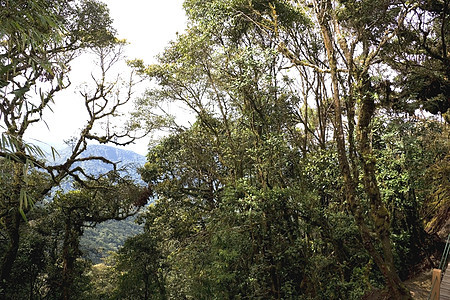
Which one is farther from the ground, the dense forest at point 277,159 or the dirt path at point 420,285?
the dense forest at point 277,159

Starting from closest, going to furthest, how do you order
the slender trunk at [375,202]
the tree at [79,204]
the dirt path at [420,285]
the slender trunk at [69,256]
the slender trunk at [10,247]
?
the slender trunk at [375,202]
the dirt path at [420,285]
the slender trunk at [10,247]
the slender trunk at [69,256]
the tree at [79,204]

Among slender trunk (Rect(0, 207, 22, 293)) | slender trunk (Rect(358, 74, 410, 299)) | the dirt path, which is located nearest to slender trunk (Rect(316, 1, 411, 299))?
slender trunk (Rect(358, 74, 410, 299))

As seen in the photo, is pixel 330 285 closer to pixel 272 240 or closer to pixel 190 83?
pixel 272 240

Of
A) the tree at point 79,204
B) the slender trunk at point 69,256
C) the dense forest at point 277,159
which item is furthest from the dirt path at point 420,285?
the slender trunk at point 69,256

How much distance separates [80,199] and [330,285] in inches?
356

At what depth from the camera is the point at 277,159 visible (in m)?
7.13

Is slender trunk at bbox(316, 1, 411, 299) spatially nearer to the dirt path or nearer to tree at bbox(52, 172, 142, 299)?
the dirt path

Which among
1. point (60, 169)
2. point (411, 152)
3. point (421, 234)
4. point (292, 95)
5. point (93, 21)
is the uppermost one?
point (93, 21)

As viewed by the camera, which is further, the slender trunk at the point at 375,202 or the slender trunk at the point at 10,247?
the slender trunk at the point at 10,247

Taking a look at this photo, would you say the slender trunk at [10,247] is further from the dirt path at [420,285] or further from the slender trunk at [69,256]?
the dirt path at [420,285]

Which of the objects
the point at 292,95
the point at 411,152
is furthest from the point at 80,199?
the point at 411,152

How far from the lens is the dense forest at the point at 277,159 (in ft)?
19.0

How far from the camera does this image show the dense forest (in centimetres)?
578

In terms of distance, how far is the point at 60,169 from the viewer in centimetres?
859
